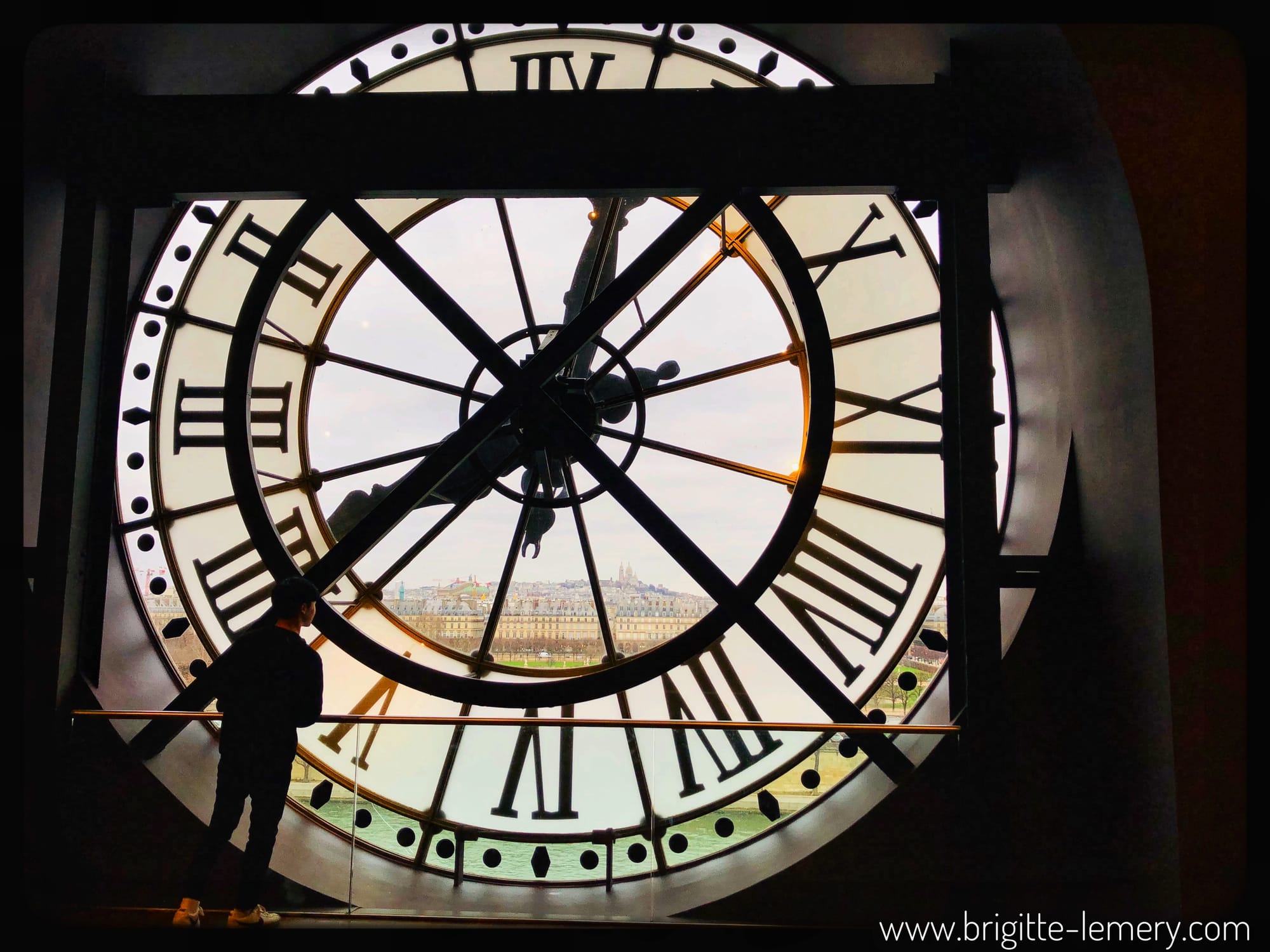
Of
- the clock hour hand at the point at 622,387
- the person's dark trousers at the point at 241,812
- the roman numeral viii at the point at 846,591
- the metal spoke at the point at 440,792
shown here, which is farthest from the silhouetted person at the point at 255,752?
the roman numeral viii at the point at 846,591

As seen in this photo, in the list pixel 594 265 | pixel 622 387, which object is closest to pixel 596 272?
pixel 594 265

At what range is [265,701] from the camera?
211 cm

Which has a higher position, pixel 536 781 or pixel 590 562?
pixel 590 562

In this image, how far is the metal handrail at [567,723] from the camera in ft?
7.47

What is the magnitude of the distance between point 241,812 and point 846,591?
227 centimetres

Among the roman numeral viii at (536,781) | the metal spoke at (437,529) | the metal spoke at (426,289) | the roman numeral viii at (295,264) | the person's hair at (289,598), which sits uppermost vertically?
the roman numeral viii at (295,264)

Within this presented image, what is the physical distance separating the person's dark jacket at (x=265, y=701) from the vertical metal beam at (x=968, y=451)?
6.53 ft

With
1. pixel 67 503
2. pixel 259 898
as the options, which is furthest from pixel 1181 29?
pixel 67 503

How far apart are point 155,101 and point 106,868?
2459 mm

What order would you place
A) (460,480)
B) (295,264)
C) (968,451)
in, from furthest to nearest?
(295,264) < (460,480) < (968,451)

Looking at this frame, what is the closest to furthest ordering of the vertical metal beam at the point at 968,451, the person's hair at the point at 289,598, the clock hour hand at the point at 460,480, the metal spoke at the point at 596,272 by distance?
the person's hair at the point at 289,598 < the vertical metal beam at the point at 968,451 < the clock hour hand at the point at 460,480 < the metal spoke at the point at 596,272

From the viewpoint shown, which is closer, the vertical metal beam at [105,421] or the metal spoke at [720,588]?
the metal spoke at [720,588]

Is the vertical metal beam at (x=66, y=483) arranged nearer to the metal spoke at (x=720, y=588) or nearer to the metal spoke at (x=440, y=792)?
the metal spoke at (x=440, y=792)

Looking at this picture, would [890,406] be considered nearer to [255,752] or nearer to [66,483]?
[255,752]
